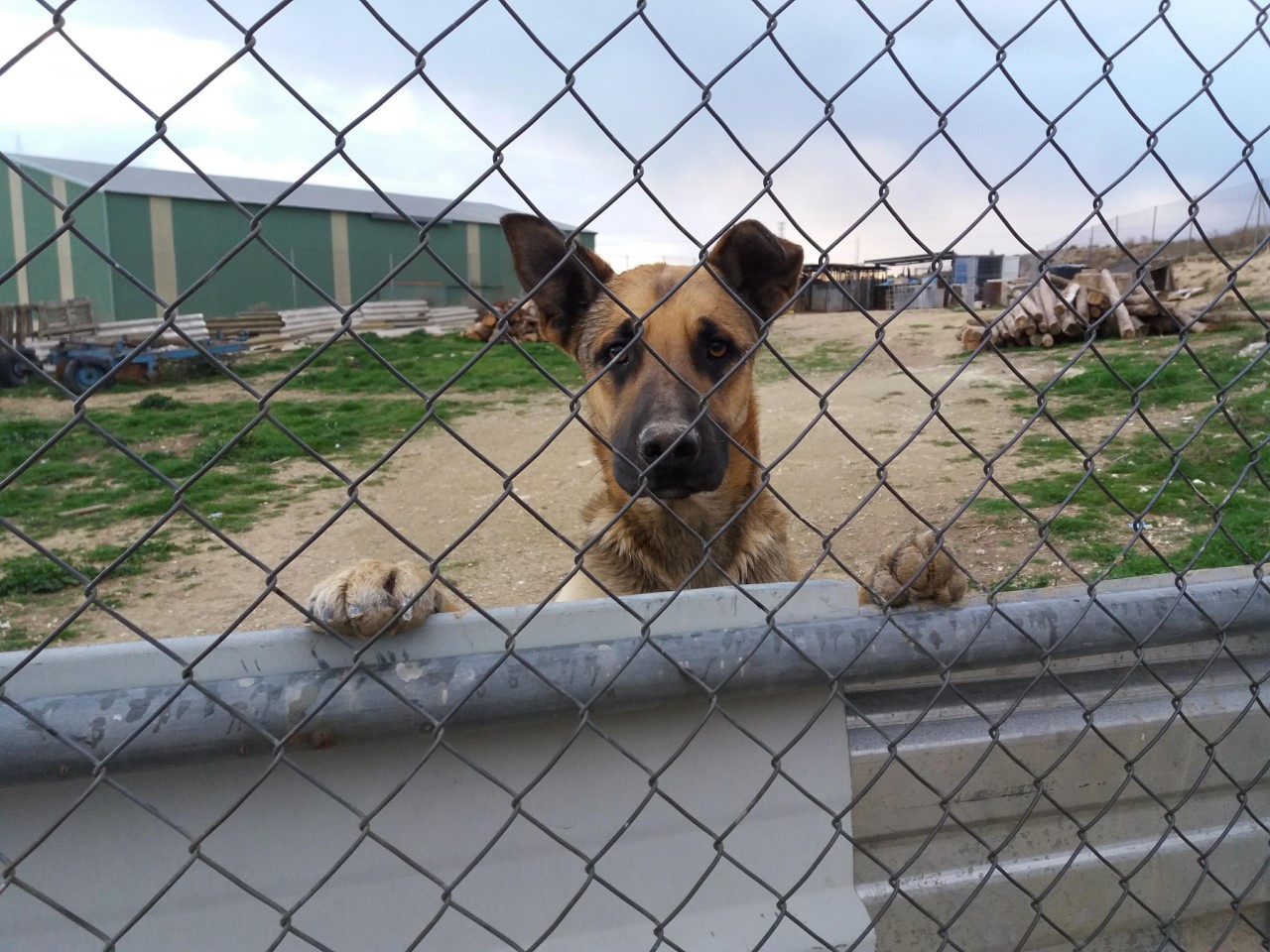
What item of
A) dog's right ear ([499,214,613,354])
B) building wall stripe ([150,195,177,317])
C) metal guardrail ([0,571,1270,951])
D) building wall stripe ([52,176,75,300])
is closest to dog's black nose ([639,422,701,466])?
dog's right ear ([499,214,613,354])

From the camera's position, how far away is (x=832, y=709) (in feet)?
Answer: 6.35

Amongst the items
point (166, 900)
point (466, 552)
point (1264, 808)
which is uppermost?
point (166, 900)

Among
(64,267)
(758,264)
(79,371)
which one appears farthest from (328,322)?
(758,264)

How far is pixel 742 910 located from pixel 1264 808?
5.20 ft

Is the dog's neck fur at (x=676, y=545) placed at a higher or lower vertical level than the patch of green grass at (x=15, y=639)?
higher

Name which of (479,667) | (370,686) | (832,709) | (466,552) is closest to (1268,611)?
(832,709)

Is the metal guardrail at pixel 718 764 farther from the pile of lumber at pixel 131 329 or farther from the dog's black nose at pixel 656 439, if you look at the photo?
the pile of lumber at pixel 131 329

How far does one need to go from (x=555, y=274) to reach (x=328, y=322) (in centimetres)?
2532

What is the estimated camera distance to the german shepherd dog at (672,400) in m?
2.80

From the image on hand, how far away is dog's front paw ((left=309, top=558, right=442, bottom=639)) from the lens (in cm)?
162

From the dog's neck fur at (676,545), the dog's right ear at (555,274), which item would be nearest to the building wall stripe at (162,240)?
the dog's right ear at (555,274)

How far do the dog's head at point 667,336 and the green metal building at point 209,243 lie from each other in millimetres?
17488

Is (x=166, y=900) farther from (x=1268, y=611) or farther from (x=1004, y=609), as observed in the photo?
(x=1268, y=611)

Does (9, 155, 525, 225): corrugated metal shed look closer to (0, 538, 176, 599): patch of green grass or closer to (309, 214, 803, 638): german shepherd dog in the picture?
(0, 538, 176, 599): patch of green grass
